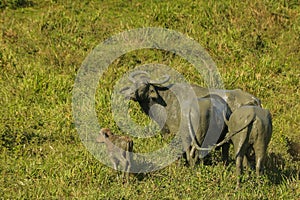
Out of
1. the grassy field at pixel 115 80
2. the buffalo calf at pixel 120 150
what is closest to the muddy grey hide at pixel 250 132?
the grassy field at pixel 115 80

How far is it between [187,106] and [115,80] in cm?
376

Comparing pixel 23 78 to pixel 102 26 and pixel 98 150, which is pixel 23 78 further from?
pixel 98 150

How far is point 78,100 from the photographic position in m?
11.5

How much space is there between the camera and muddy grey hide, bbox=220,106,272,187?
26.5 feet

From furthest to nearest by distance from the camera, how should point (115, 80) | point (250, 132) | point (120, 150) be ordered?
point (115, 80) < point (120, 150) < point (250, 132)

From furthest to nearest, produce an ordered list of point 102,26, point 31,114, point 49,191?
point 102,26 → point 31,114 → point 49,191

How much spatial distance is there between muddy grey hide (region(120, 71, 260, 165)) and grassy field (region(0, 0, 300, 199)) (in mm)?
359

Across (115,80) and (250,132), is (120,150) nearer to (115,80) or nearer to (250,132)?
Result: (250,132)

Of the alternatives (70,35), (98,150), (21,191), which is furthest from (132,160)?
(70,35)

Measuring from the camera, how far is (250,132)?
8.11m

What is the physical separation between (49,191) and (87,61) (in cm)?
509

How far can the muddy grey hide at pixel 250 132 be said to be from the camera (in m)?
8.08

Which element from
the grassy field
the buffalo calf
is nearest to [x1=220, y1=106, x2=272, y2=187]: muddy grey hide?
the grassy field

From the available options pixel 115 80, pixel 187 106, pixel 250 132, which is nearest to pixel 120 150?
pixel 187 106
